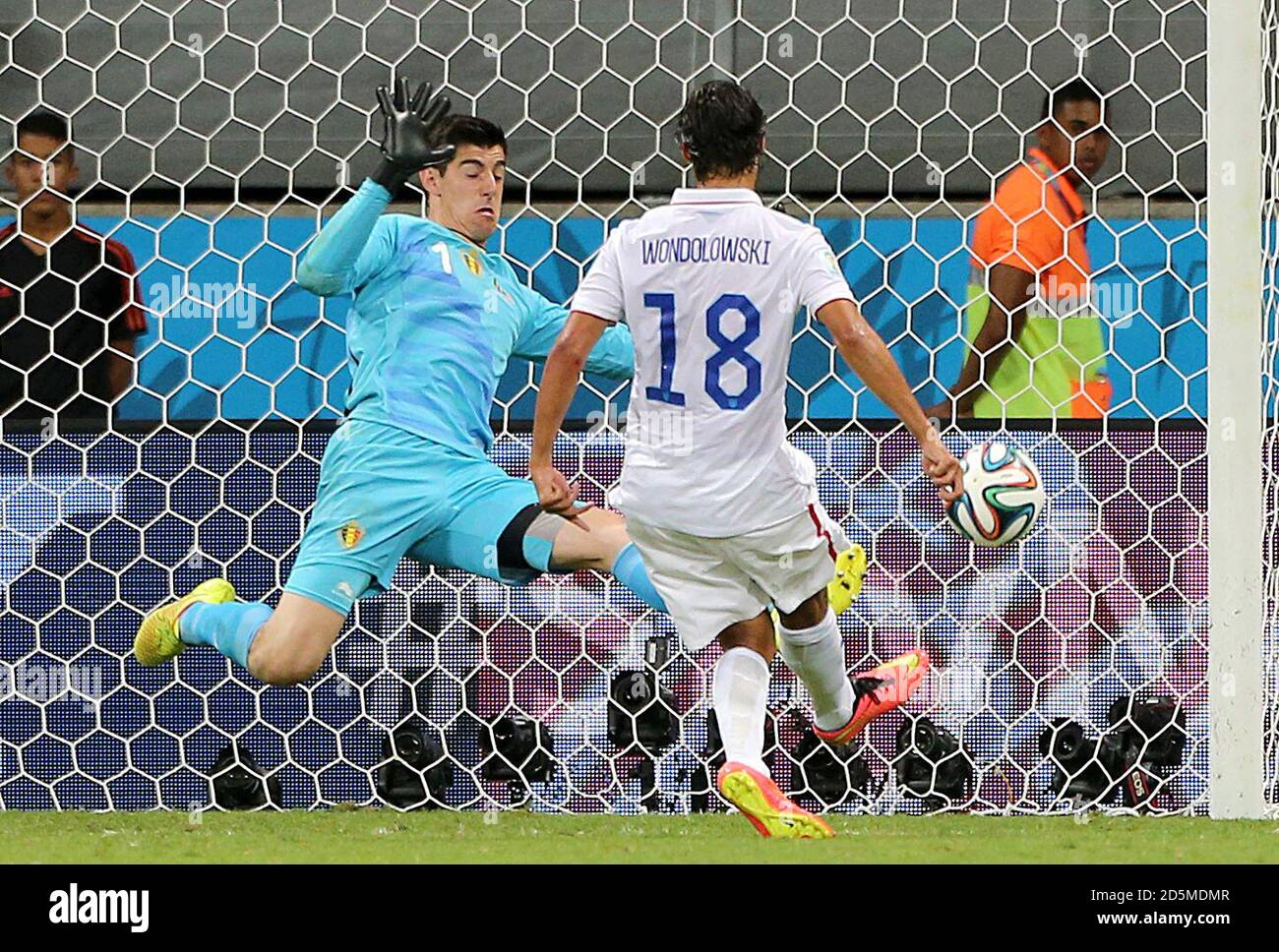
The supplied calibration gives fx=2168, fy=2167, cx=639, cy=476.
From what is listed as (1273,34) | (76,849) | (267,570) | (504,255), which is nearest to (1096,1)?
(1273,34)

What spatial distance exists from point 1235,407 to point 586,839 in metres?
1.72

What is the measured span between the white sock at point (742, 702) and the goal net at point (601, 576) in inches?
36.6

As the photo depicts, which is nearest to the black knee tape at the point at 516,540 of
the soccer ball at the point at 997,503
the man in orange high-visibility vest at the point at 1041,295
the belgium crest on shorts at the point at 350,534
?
the belgium crest on shorts at the point at 350,534

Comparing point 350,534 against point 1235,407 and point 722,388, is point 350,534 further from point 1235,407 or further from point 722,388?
point 1235,407

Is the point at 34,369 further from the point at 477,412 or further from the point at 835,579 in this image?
the point at 835,579

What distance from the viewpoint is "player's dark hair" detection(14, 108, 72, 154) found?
545cm

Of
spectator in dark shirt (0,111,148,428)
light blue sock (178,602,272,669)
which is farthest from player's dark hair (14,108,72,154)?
light blue sock (178,602,272,669)

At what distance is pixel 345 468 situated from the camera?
5.00m

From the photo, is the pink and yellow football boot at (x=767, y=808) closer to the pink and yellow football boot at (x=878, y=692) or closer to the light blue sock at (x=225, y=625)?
the pink and yellow football boot at (x=878, y=692)

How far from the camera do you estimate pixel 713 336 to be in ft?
14.1

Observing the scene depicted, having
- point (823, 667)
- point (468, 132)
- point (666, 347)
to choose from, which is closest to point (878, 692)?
point (823, 667)

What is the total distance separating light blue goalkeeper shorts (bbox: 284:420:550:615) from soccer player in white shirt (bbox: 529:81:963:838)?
54 cm

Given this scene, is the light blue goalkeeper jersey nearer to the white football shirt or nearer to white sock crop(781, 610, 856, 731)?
the white football shirt

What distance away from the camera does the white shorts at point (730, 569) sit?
4.39 m
